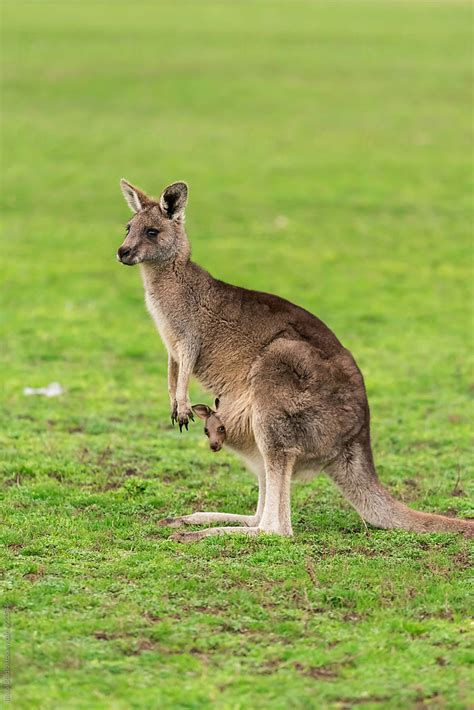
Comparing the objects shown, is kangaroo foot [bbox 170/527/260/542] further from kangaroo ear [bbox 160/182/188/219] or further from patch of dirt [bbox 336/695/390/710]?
patch of dirt [bbox 336/695/390/710]

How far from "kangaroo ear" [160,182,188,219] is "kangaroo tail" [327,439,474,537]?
5.86ft

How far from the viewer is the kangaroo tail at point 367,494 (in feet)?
23.1

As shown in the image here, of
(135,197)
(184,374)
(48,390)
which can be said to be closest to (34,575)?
(184,374)

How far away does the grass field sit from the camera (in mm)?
5289

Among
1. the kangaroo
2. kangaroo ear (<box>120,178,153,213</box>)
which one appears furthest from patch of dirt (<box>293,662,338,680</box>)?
kangaroo ear (<box>120,178,153,213</box>)

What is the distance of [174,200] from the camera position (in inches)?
296

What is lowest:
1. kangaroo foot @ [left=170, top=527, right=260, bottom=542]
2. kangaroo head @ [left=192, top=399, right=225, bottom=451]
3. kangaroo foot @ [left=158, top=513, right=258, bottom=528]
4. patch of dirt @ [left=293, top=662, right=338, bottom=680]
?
patch of dirt @ [left=293, top=662, right=338, bottom=680]

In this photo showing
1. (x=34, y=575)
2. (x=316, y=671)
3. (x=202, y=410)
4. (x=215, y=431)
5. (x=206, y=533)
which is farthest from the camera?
→ (x=202, y=410)

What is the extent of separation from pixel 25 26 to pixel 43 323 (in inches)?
1047

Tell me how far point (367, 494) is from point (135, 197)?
2278mm

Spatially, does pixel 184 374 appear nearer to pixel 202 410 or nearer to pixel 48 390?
pixel 202 410

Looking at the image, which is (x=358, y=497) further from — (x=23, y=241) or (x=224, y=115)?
(x=224, y=115)

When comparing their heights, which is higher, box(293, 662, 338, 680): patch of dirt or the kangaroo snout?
the kangaroo snout

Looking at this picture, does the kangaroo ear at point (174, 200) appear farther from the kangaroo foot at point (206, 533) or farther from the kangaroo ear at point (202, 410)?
the kangaroo foot at point (206, 533)
